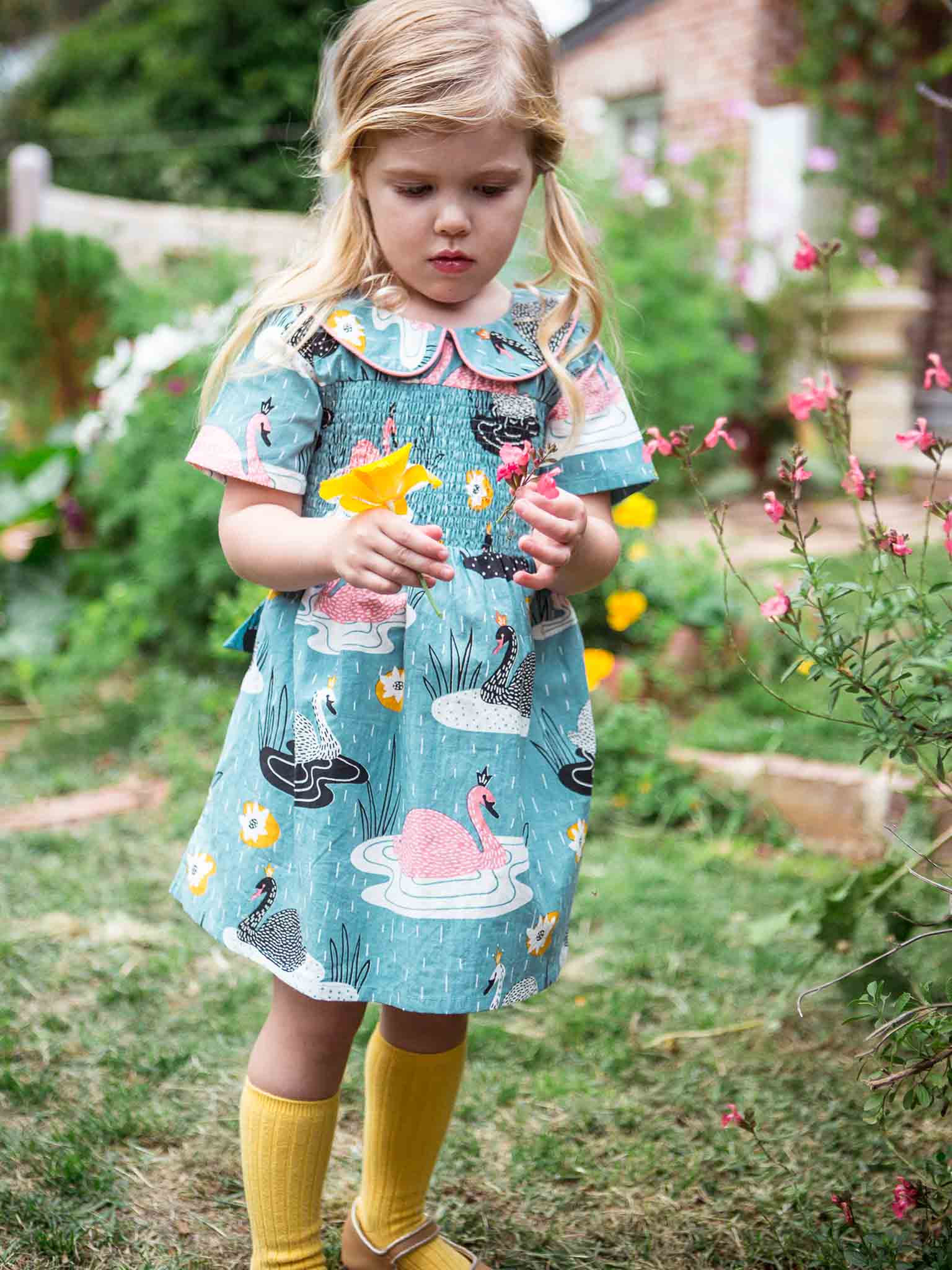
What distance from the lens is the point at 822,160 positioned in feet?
22.5

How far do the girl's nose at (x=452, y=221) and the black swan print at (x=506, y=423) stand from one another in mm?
182

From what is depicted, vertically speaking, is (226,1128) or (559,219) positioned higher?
(559,219)

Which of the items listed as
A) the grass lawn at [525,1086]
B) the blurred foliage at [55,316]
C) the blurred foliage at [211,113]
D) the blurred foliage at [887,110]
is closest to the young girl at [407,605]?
the grass lawn at [525,1086]

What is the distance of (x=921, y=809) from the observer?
2.58 m

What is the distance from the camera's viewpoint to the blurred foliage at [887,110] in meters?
6.67

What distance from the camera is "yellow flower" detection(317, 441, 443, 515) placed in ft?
3.86

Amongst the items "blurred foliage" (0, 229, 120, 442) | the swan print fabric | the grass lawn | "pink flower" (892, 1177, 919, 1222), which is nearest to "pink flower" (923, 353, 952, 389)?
the swan print fabric

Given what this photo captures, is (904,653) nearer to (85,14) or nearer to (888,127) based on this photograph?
(888,127)

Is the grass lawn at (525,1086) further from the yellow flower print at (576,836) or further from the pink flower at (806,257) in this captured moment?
the pink flower at (806,257)

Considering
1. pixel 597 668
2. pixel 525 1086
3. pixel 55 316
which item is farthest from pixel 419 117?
pixel 55 316

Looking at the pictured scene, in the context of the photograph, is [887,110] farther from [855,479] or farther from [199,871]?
[199,871]

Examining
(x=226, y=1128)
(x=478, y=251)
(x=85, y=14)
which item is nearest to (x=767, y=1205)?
(x=226, y=1128)

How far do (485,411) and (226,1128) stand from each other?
110cm

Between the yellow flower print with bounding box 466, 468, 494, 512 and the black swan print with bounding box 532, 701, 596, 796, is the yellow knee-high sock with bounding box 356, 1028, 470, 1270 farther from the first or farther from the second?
the yellow flower print with bounding box 466, 468, 494, 512
